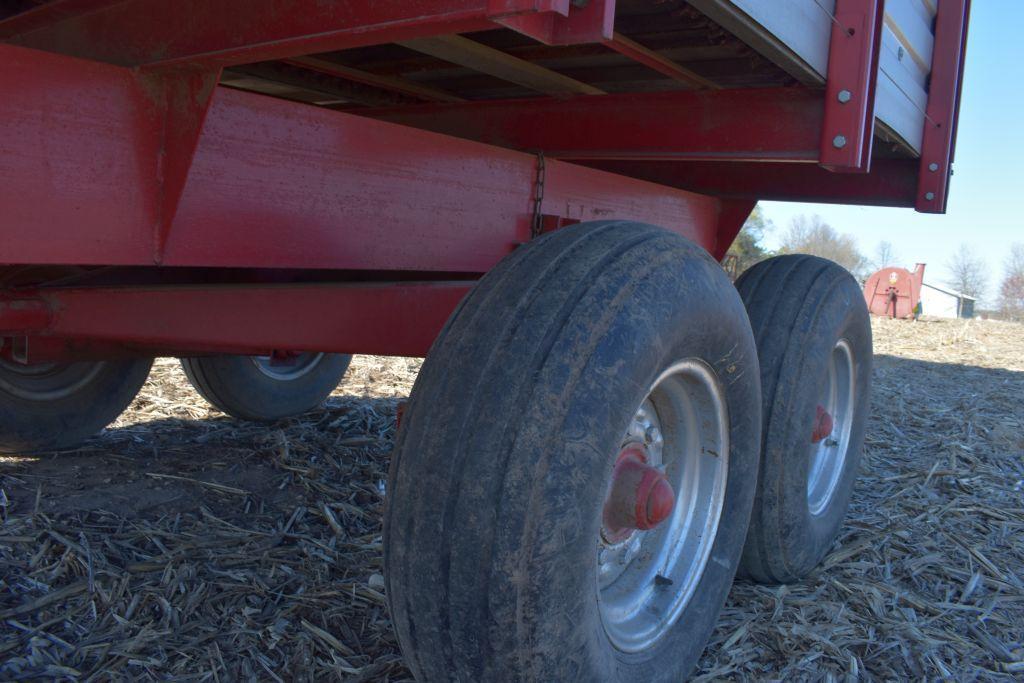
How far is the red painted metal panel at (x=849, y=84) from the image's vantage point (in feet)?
7.14

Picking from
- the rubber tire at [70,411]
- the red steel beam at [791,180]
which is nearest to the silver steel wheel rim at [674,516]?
the red steel beam at [791,180]

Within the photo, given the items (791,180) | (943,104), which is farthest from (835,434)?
(943,104)

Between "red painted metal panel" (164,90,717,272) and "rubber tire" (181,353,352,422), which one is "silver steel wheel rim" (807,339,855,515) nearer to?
"red painted metal panel" (164,90,717,272)

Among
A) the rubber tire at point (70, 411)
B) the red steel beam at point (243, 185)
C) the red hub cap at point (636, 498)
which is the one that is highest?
the red steel beam at point (243, 185)

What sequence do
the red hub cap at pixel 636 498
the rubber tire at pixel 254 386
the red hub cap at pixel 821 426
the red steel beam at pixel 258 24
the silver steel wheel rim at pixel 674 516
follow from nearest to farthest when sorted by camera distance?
the red steel beam at pixel 258 24, the red hub cap at pixel 636 498, the silver steel wheel rim at pixel 674 516, the red hub cap at pixel 821 426, the rubber tire at pixel 254 386

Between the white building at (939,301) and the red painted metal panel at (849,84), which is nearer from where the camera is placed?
the red painted metal panel at (849,84)

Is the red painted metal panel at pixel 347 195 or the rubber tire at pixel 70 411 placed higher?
the red painted metal panel at pixel 347 195

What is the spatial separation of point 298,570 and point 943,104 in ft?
9.13

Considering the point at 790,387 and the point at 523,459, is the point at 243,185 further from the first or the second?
the point at 790,387

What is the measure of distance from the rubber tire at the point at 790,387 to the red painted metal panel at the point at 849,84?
58 centimetres

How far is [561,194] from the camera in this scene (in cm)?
246

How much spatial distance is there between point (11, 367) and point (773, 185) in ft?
9.92

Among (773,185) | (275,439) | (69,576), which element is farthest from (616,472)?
(275,439)

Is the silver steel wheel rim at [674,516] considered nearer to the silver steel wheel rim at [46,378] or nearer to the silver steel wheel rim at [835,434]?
the silver steel wheel rim at [835,434]
